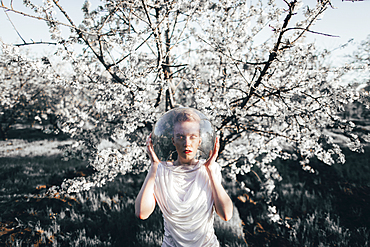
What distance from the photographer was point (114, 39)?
2.91 metres

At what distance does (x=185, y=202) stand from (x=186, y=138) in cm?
46

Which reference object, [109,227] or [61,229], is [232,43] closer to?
[109,227]

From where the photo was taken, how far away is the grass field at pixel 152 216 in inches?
151

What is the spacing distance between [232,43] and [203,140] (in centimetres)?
278

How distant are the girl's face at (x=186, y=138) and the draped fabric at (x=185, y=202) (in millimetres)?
167

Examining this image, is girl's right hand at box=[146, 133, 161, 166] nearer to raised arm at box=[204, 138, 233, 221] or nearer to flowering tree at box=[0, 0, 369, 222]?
raised arm at box=[204, 138, 233, 221]

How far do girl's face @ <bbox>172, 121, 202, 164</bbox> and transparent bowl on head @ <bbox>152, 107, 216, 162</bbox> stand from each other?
3cm

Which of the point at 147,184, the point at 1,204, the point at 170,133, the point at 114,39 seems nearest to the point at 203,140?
the point at 170,133

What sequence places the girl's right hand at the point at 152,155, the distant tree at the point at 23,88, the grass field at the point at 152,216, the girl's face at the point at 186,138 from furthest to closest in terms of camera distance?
the grass field at the point at 152,216 → the distant tree at the point at 23,88 → the girl's right hand at the point at 152,155 → the girl's face at the point at 186,138

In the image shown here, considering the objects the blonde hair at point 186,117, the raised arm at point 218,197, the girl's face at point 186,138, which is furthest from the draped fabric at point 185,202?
the blonde hair at point 186,117

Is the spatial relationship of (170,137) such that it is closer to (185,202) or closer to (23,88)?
(185,202)

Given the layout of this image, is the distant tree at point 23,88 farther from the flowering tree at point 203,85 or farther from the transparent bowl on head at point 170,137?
the transparent bowl on head at point 170,137

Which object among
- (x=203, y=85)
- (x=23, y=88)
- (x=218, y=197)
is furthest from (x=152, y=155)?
(x=23, y=88)

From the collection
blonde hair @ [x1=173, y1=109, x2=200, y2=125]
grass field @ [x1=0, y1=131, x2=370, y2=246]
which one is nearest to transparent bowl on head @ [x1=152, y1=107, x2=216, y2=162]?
blonde hair @ [x1=173, y1=109, x2=200, y2=125]
